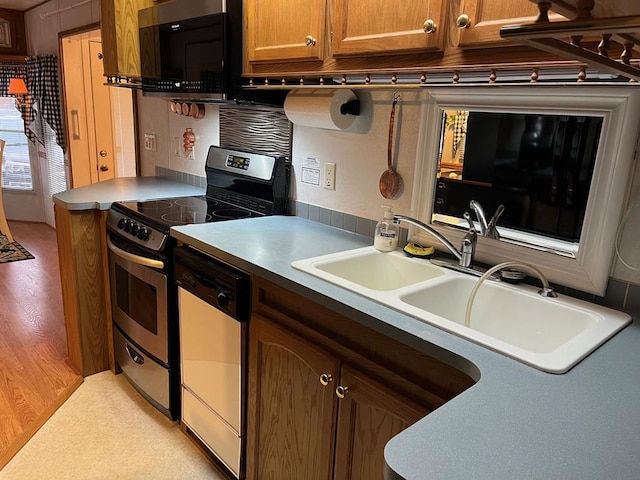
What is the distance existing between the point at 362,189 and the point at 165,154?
1.78 meters

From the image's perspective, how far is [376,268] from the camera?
1.73m

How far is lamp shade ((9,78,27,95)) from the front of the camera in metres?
4.84

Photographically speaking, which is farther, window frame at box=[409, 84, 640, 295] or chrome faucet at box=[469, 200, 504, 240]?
chrome faucet at box=[469, 200, 504, 240]

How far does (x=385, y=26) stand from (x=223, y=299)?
0.99m

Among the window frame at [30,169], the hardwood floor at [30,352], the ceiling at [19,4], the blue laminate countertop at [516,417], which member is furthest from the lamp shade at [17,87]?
the blue laminate countertop at [516,417]

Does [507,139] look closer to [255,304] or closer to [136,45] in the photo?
[255,304]

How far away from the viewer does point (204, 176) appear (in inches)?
114

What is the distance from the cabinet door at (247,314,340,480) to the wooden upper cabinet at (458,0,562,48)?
89 centimetres

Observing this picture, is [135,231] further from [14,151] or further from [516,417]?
[14,151]

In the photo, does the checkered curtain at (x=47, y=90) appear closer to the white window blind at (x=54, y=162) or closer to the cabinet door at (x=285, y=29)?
the white window blind at (x=54, y=162)

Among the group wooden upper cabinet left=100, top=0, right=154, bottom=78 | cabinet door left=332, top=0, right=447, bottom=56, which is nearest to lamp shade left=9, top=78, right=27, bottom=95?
wooden upper cabinet left=100, top=0, right=154, bottom=78

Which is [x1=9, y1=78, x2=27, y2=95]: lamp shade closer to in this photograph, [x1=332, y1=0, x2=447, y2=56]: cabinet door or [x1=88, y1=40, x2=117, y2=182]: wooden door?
[x1=88, y1=40, x2=117, y2=182]: wooden door

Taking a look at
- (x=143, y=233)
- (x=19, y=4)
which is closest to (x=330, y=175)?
(x=143, y=233)

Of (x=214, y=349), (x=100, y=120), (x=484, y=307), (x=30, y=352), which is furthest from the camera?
(x=100, y=120)
